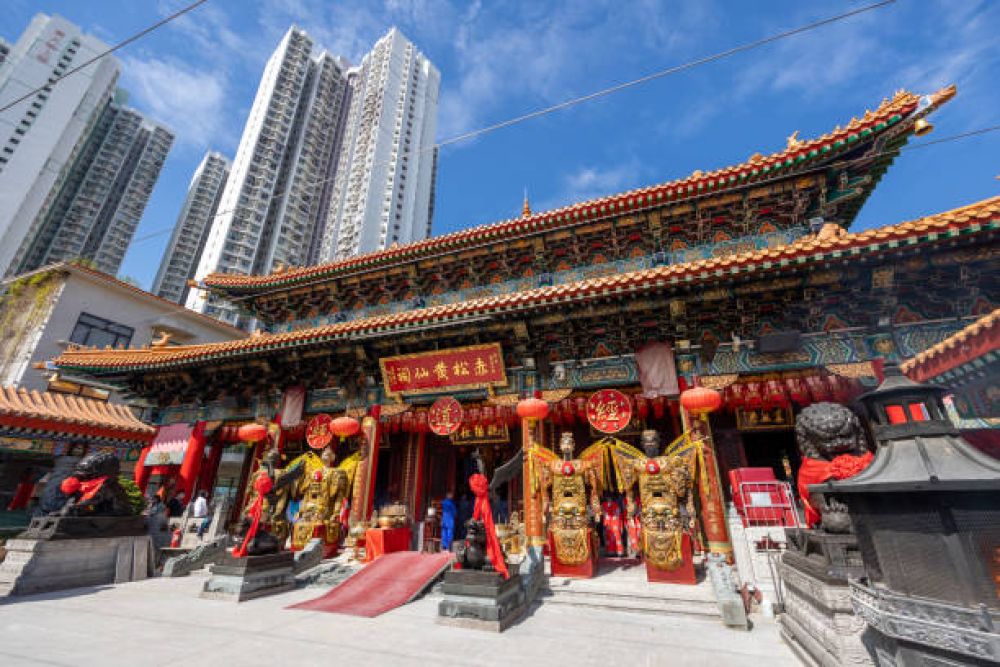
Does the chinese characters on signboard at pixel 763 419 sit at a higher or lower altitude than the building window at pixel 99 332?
lower

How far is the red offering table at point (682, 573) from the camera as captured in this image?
5812 mm

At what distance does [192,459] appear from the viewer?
10352mm

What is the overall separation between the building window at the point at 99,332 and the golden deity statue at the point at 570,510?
19892mm

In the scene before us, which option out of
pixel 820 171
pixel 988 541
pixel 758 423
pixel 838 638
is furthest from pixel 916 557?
pixel 820 171

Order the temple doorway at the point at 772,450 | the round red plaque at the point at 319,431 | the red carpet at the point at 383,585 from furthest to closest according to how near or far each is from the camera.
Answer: the round red plaque at the point at 319,431 → the temple doorway at the point at 772,450 → the red carpet at the point at 383,585

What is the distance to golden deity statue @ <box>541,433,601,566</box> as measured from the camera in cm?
643

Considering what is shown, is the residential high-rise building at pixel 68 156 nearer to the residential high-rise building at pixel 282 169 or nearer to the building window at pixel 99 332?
the residential high-rise building at pixel 282 169

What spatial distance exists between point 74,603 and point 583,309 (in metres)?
7.91

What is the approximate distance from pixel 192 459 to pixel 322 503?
15.1ft

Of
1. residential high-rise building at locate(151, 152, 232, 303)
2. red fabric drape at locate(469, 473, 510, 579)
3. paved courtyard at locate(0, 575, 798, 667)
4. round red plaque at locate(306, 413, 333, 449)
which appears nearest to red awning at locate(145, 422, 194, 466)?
round red plaque at locate(306, 413, 333, 449)

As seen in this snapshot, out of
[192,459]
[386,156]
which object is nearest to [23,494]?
[192,459]

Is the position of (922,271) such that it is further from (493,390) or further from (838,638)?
(493,390)

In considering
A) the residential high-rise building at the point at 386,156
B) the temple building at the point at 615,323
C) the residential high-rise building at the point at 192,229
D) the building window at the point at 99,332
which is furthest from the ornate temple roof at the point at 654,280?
the residential high-rise building at the point at 192,229

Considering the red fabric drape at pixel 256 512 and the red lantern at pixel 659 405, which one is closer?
the red fabric drape at pixel 256 512
